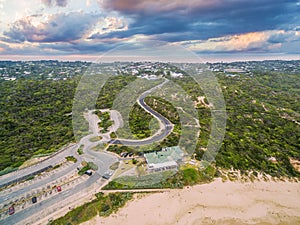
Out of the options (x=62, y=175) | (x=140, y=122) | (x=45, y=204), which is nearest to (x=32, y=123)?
(x=140, y=122)

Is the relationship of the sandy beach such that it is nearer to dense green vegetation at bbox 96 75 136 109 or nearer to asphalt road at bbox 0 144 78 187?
asphalt road at bbox 0 144 78 187

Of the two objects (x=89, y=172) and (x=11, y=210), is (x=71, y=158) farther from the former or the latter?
(x=11, y=210)

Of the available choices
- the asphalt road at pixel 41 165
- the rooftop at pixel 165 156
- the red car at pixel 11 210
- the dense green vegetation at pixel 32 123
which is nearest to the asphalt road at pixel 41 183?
the red car at pixel 11 210

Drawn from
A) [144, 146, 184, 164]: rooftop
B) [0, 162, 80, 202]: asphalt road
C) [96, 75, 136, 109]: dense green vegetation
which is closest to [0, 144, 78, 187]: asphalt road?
[0, 162, 80, 202]: asphalt road

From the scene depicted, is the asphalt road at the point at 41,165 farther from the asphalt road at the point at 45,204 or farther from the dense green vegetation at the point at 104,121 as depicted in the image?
the dense green vegetation at the point at 104,121

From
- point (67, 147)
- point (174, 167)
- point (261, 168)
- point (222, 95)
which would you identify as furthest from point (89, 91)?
point (261, 168)

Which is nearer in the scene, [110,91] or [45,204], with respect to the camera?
[45,204]

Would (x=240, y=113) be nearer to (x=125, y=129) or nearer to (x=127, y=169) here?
(x=125, y=129)
